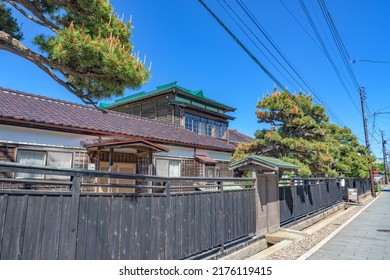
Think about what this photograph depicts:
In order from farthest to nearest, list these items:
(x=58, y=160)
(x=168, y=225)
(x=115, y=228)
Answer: (x=58, y=160) < (x=168, y=225) < (x=115, y=228)

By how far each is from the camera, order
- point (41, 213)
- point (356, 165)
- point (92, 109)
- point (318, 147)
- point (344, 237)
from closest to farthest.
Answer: point (41, 213), point (344, 237), point (318, 147), point (92, 109), point (356, 165)

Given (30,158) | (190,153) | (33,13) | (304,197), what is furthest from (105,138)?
(304,197)

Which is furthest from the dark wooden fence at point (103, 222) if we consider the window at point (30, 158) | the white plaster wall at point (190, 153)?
the white plaster wall at point (190, 153)

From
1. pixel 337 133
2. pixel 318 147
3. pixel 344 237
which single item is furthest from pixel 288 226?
pixel 337 133

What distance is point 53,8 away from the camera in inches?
184

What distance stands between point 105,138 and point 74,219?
780 cm

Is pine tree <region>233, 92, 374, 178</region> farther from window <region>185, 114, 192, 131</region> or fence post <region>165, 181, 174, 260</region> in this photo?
fence post <region>165, 181, 174, 260</region>

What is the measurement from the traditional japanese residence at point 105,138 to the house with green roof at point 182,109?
7 cm

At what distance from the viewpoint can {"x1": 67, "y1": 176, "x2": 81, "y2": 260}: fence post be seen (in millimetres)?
3285

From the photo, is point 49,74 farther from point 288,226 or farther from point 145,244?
point 288,226

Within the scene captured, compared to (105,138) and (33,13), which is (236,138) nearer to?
(105,138)

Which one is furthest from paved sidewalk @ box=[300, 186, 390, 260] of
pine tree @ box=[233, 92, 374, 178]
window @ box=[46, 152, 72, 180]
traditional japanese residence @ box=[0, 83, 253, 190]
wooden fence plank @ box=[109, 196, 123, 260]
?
window @ box=[46, 152, 72, 180]

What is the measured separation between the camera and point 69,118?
10375 mm

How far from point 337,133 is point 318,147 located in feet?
42.9
